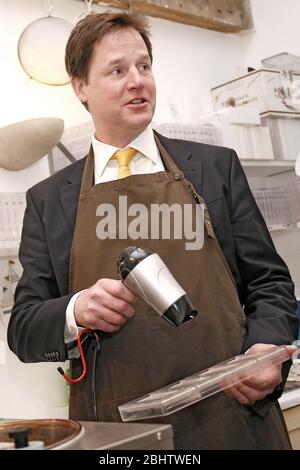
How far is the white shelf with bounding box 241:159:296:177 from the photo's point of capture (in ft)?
11.1

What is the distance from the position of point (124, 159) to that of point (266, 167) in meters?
2.00

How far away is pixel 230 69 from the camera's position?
13.0 ft

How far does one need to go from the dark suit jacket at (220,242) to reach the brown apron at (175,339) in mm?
43

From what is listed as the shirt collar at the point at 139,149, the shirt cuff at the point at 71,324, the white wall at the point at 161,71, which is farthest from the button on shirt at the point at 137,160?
the white wall at the point at 161,71

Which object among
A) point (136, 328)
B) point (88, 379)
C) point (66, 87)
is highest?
point (66, 87)

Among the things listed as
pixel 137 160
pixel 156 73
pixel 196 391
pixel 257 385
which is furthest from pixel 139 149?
pixel 156 73

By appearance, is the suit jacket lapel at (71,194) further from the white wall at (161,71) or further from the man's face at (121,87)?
the white wall at (161,71)

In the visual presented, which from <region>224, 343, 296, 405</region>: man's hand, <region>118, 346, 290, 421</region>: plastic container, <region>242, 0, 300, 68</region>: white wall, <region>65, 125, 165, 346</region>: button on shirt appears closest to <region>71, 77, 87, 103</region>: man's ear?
<region>65, 125, 165, 346</region>: button on shirt

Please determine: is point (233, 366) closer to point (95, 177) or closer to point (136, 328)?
point (136, 328)

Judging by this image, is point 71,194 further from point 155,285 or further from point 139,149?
point 155,285

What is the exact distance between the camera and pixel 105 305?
134 cm

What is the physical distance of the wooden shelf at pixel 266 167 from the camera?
11.1ft

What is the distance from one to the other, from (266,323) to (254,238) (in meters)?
0.25
